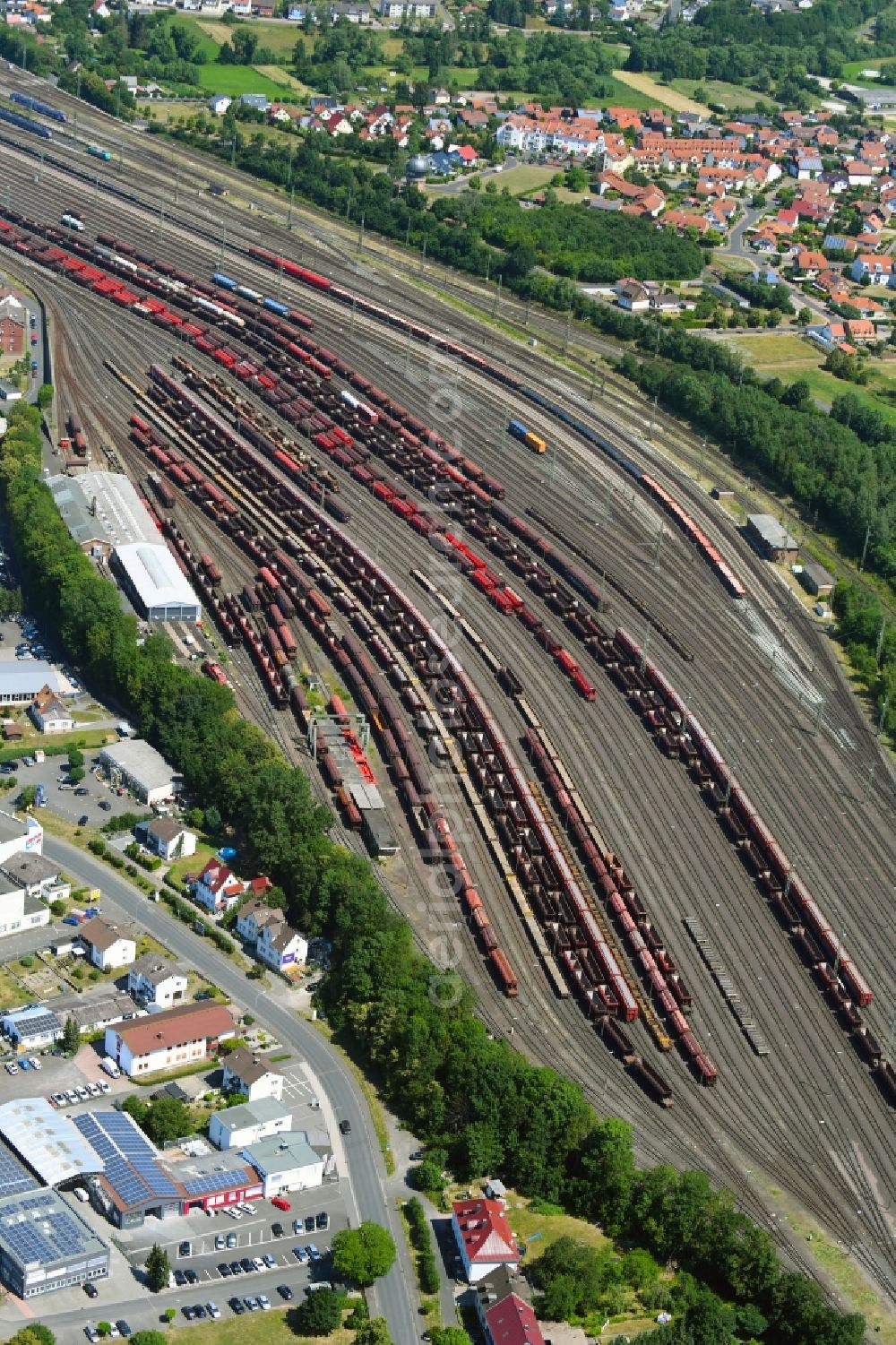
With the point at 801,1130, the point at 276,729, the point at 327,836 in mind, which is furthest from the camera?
the point at 276,729

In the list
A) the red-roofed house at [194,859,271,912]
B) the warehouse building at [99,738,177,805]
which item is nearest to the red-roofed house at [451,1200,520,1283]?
the red-roofed house at [194,859,271,912]

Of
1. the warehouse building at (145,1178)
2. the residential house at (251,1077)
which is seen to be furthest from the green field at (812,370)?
the warehouse building at (145,1178)

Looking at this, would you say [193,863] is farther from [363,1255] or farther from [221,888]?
A: [363,1255]

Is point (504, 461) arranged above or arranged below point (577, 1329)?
above

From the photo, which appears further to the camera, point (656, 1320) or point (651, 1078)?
point (651, 1078)

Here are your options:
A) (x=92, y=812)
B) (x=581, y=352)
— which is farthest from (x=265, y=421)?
(x=92, y=812)

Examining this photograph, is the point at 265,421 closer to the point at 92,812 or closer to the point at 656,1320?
the point at 92,812

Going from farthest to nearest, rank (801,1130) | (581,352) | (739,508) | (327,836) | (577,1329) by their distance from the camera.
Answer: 1. (581,352)
2. (739,508)
3. (327,836)
4. (801,1130)
5. (577,1329)
